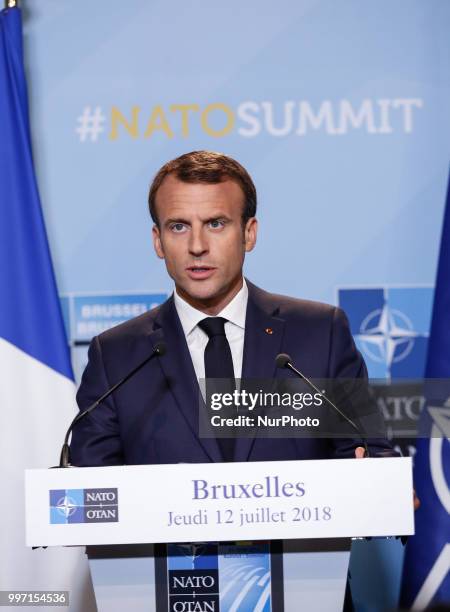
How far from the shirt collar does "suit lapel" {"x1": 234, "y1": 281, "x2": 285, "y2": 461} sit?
0.09 ft

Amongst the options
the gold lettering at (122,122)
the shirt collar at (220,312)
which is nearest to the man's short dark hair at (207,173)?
the shirt collar at (220,312)

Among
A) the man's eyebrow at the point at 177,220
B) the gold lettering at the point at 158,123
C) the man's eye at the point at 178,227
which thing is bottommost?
the man's eye at the point at 178,227

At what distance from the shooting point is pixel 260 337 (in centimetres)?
305

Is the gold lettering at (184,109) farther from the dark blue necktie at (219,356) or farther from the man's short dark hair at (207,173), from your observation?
the dark blue necktie at (219,356)

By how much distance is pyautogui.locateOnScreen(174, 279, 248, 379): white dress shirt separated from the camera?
3029 mm

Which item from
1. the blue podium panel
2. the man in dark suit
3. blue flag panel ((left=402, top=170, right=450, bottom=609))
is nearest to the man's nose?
the man in dark suit

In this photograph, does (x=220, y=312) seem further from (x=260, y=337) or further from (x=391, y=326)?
(x=391, y=326)

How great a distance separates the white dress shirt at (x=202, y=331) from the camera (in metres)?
3.03

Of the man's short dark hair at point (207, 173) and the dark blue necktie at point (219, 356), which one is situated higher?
the man's short dark hair at point (207, 173)

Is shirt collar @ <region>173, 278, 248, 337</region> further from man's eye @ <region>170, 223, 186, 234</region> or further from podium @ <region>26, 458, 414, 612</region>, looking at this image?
podium @ <region>26, 458, 414, 612</region>

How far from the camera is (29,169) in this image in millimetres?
4020

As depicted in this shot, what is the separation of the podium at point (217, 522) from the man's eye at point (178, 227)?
3.59 ft

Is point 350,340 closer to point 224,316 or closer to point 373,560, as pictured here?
point 224,316

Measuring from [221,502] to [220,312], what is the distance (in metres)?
1.05
